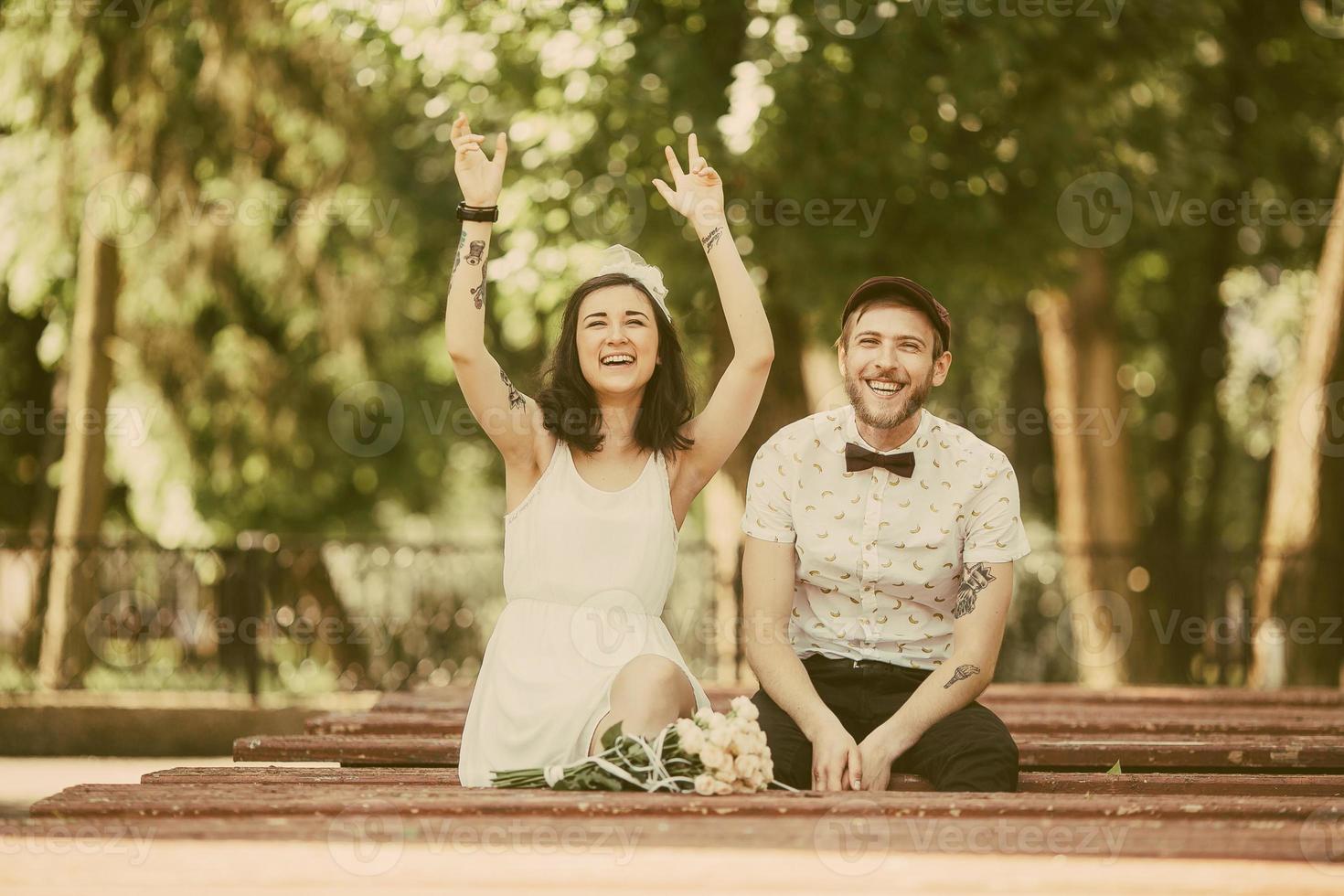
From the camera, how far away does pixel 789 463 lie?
396 cm

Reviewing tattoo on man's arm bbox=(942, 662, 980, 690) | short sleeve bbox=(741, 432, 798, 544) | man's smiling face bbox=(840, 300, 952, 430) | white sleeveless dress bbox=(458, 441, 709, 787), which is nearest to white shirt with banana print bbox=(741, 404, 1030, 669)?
short sleeve bbox=(741, 432, 798, 544)

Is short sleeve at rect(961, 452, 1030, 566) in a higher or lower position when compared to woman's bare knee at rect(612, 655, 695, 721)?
higher

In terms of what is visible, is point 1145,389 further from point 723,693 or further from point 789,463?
point 789,463

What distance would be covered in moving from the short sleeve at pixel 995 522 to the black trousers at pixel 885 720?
39 cm

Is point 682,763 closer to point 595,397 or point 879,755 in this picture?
point 879,755

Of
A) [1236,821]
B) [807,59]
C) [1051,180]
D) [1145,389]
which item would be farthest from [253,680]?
[1145,389]

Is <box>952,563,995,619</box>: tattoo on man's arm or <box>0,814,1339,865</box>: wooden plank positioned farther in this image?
<box>952,563,995,619</box>: tattoo on man's arm

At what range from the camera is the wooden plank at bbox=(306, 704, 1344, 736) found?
4645 mm

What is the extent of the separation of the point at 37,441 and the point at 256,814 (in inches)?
586

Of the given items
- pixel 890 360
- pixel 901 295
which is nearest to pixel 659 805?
pixel 890 360

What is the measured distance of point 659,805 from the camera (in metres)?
2.76

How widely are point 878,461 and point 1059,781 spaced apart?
945 millimetres

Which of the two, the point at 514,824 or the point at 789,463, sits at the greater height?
the point at 789,463

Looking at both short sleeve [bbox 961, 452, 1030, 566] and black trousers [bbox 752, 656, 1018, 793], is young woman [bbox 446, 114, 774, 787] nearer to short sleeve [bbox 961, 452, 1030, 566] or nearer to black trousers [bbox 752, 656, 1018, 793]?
black trousers [bbox 752, 656, 1018, 793]
